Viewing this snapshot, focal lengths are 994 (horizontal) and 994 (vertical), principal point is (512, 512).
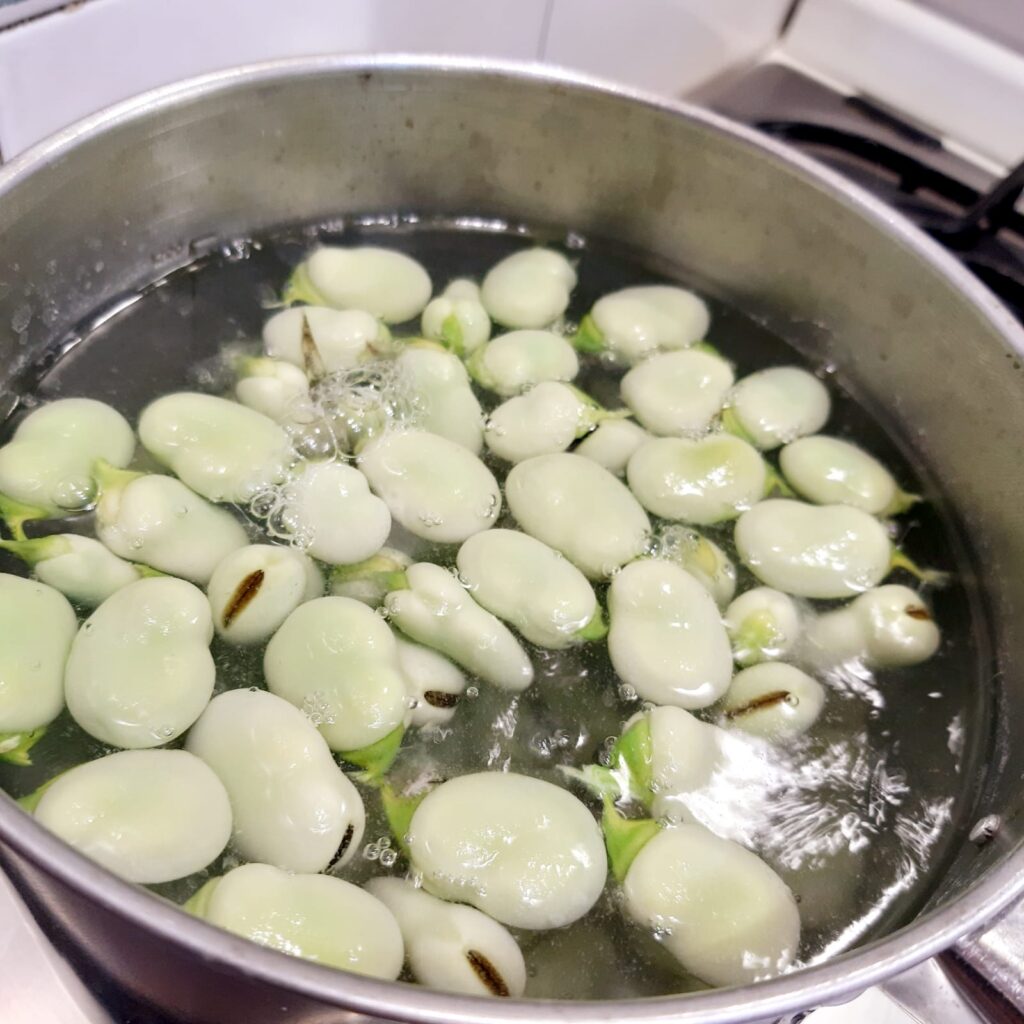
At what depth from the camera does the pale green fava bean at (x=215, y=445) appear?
59 cm

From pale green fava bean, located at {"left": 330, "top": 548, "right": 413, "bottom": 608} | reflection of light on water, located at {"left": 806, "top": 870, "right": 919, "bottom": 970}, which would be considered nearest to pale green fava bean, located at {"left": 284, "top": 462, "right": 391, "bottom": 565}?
pale green fava bean, located at {"left": 330, "top": 548, "right": 413, "bottom": 608}

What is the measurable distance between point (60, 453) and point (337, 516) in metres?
0.17

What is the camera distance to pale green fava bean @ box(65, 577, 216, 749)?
0.48 meters

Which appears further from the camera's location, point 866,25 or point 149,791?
point 866,25

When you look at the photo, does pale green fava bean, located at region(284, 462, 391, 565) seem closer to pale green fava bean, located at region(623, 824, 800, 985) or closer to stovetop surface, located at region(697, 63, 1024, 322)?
pale green fava bean, located at region(623, 824, 800, 985)

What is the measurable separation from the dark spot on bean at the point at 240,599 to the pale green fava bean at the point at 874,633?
0.33m

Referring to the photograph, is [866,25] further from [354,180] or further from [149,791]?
[149,791]

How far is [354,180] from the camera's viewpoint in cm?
78

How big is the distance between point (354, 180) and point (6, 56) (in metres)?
0.26

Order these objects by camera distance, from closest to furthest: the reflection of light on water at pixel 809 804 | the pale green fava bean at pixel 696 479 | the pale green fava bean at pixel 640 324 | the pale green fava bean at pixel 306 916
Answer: the pale green fava bean at pixel 306 916, the reflection of light on water at pixel 809 804, the pale green fava bean at pixel 696 479, the pale green fava bean at pixel 640 324

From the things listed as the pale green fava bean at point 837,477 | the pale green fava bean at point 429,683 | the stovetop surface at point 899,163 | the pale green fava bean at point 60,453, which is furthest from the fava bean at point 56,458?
the stovetop surface at point 899,163

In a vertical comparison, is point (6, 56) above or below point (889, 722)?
above

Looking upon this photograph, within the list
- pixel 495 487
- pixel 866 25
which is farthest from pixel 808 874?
pixel 866 25

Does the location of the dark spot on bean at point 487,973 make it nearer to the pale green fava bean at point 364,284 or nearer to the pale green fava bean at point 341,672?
the pale green fava bean at point 341,672
